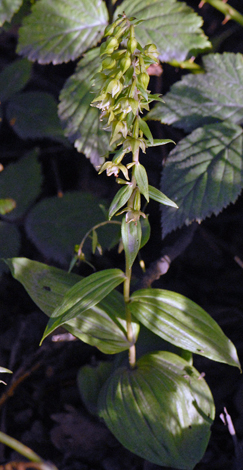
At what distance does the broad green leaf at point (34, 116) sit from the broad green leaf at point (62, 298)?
93 cm

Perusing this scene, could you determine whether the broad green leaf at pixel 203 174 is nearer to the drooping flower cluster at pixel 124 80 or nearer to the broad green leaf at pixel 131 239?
the broad green leaf at pixel 131 239

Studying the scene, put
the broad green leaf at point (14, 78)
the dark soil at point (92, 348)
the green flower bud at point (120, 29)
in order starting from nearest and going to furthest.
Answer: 1. the green flower bud at point (120, 29)
2. the dark soil at point (92, 348)
3. the broad green leaf at point (14, 78)

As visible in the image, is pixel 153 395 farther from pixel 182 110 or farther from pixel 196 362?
pixel 182 110

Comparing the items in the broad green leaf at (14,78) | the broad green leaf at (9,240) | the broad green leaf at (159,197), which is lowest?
the broad green leaf at (9,240)

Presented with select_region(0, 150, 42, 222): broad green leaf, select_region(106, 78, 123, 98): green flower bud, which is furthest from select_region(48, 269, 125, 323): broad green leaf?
select_region(0, 150, 42, 222): broad green leaf

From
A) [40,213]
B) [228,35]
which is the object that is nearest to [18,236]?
[40,213]

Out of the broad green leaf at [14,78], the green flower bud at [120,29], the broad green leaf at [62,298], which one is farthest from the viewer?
the broad green leaf at [14,78]

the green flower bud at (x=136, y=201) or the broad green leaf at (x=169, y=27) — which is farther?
the broad green leaf at (x=169, y=27)

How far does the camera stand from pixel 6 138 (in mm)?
2646

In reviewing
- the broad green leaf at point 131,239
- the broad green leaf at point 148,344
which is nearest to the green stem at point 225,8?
the broad green leaf at point 131,239

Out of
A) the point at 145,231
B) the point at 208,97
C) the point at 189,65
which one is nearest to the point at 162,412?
the point at 145,231

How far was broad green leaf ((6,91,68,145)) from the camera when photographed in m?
2.24

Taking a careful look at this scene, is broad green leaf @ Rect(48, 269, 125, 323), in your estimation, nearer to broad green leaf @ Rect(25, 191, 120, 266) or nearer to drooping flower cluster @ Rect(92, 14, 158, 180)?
drooping flower cluster @ Rect(92, 14, 158, 180)

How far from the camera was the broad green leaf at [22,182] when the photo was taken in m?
2.19
